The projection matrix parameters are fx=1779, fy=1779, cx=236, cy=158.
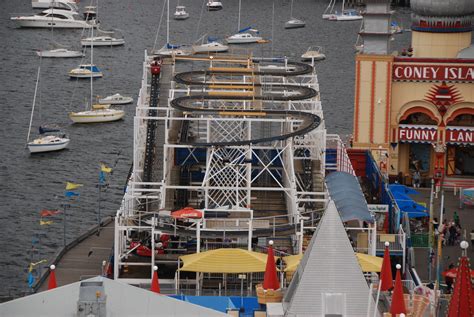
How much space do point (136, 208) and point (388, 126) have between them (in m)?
20.7

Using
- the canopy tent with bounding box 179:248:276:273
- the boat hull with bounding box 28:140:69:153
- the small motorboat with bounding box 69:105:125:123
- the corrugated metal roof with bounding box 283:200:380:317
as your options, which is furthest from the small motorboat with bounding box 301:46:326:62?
the corrugated metal roof with bounding box 283:200:380:317

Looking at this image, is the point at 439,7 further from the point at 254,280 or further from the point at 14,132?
the point at 14,132

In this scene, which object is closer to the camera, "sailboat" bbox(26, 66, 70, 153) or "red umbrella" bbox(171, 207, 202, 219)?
"red umbrella" bbox(171, 207, 202, 219)

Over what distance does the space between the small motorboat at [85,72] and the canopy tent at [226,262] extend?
316 ft

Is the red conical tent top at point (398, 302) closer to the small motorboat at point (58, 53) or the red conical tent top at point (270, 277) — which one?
the red conical tent top at point (270, 277)

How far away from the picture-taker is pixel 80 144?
449ft

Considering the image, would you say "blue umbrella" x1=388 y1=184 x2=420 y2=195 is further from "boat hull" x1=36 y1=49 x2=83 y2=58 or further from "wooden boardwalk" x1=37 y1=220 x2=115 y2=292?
"boat hull" x1=36 y1=49 x2=83 y2=58

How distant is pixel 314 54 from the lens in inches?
7229

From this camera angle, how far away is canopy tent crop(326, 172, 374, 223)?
8106cm

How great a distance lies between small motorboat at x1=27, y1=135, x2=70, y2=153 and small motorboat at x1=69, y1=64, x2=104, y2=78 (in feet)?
113

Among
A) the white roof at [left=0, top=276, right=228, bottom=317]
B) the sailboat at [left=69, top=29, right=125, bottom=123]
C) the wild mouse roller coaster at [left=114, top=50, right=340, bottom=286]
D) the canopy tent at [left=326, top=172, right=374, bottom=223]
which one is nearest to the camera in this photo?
the white roof at [left=0, top=276, right=228, bottom=317]

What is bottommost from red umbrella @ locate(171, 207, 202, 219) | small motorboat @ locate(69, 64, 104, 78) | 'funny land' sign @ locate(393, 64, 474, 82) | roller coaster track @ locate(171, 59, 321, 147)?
red umbrella @ locate(171, 207, 202, 219)

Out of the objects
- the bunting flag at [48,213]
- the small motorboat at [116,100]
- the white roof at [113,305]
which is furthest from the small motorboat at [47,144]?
the white roof at [113,305]

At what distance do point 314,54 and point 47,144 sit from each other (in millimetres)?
56648
